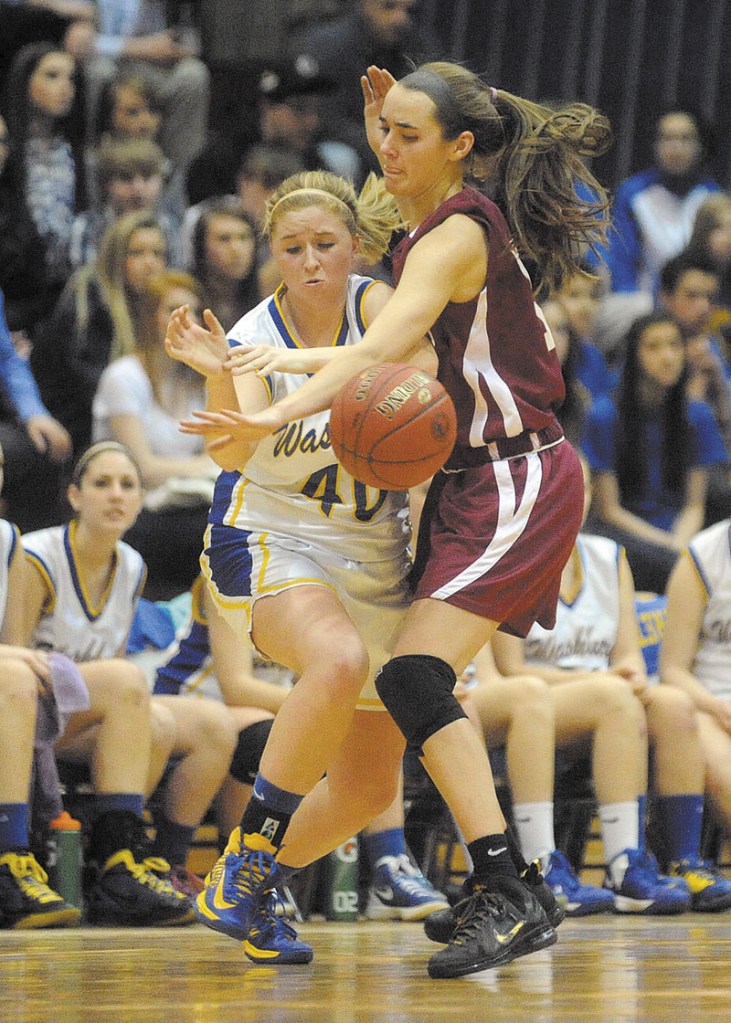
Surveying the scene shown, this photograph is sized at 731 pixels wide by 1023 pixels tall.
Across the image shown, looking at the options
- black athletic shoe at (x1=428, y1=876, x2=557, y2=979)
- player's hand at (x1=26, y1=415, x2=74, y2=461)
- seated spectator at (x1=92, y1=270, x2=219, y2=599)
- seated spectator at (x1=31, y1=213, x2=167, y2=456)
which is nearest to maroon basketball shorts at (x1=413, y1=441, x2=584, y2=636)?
black athletic shoe at (x1=428, y1=876, x2=557, y2=979)

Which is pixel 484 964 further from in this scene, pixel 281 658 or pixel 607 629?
pixel 607 629

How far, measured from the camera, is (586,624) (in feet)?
18.7

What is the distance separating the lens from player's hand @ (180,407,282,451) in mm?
3104

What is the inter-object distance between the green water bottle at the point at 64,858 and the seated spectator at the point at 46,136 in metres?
3.09

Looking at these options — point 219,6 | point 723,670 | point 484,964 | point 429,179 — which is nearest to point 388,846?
point 723,670

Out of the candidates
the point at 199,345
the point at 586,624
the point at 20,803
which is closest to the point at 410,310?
the point at 199,345

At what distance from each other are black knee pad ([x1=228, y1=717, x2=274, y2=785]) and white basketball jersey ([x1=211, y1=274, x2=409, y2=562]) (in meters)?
1.43

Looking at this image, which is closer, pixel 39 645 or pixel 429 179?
pixel 429 179

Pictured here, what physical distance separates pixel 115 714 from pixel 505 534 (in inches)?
69.6

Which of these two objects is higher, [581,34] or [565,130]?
[581,34]

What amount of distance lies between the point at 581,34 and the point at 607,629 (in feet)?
14.9

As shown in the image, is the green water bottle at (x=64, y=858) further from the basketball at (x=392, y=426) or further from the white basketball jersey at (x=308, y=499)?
the basketball at (x=392, y=426)

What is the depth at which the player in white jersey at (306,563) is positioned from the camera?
3.31 m

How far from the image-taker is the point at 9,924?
14.6 ft
